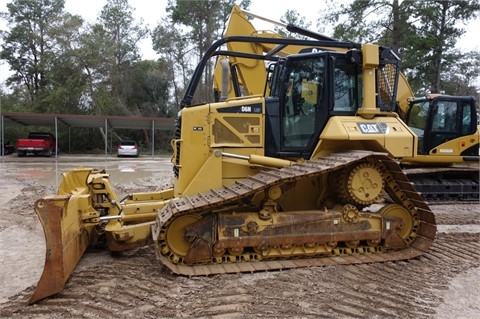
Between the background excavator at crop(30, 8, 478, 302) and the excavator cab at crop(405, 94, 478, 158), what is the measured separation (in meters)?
5.59

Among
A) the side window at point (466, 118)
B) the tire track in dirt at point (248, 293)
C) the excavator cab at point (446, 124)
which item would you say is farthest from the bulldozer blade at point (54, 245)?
the side window at point (466, 118)

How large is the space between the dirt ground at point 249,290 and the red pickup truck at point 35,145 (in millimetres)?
25423

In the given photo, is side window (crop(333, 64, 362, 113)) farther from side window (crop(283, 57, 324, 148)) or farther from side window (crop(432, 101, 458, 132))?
side window (crop(432, 101, 458, 132))

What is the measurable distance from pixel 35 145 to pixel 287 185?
91.3 ft

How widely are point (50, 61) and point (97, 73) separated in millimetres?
4465

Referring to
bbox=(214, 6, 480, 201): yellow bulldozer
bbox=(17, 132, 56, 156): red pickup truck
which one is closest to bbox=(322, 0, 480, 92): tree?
bbox=(214, 6, 480, 201): yellow bulldozer

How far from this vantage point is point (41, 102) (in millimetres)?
37250

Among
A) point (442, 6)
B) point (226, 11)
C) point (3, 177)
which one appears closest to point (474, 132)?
point (442, 6)

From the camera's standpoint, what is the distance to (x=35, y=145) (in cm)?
2830

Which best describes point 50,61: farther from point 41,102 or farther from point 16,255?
point 16,255

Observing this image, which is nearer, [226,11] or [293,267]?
[293,267]

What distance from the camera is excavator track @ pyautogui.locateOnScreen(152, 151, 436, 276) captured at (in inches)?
176

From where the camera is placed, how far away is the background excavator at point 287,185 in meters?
4.58

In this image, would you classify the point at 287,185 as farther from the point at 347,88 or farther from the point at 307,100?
the point at 347,88
